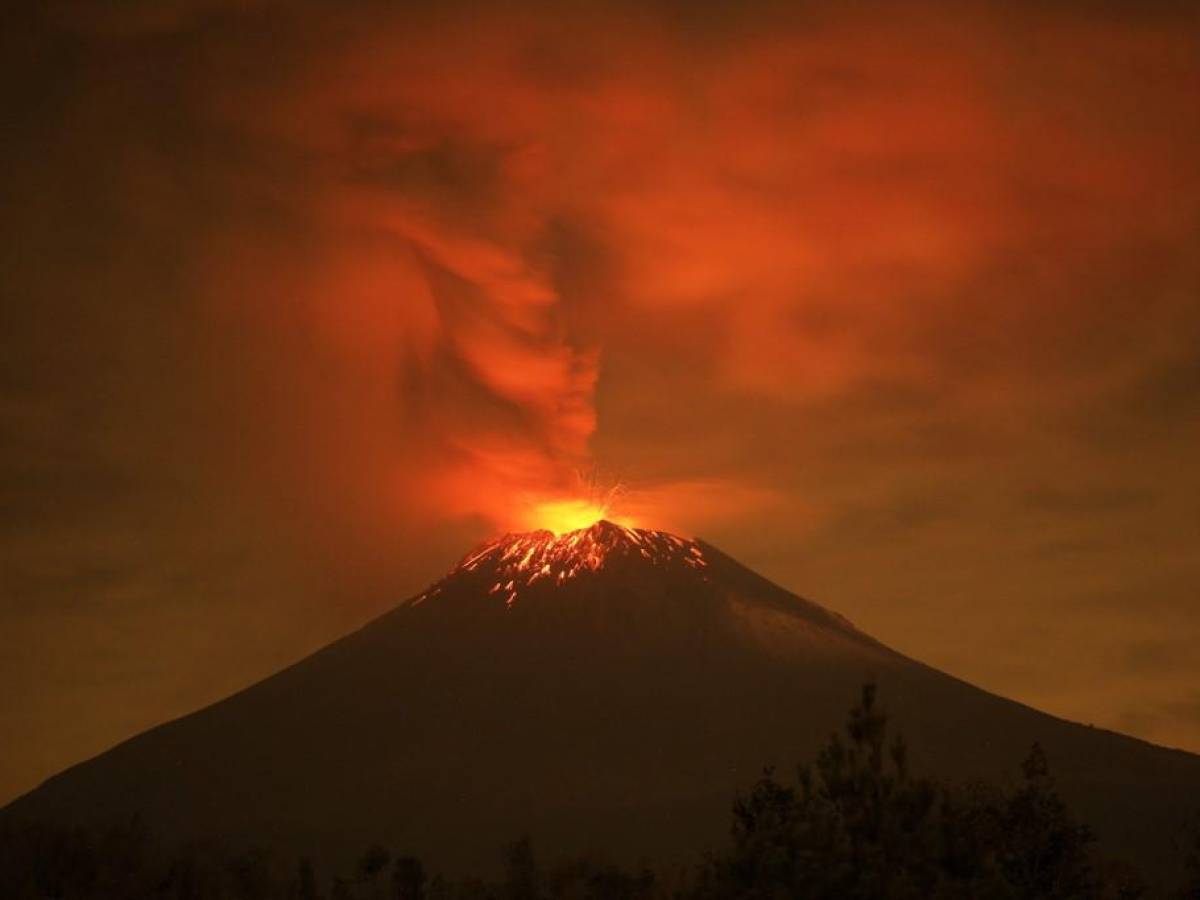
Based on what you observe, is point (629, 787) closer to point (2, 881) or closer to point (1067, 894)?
point (2, 881)

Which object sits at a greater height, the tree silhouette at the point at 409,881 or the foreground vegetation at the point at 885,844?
the tree silhouette at the point at 409,881

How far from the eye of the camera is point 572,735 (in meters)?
196

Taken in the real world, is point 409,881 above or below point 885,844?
above

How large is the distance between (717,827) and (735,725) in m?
39.6

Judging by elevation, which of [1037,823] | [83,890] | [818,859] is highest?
[83,890]

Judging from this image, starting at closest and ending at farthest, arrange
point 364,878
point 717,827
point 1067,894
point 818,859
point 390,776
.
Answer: point 818,859, point 1067,894, point 364,878, point 717,827, point 390,776

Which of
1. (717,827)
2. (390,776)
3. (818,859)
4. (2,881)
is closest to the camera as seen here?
(818,859)

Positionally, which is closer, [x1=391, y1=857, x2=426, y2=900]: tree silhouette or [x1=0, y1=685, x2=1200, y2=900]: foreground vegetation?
[x1=0, y1=685, x2=1200, y2=900]: foreground vegetation

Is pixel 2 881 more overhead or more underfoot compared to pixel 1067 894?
more overhead

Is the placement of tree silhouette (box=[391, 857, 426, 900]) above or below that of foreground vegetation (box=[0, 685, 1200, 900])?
above

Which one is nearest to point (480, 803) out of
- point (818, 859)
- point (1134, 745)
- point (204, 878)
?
point (1134, 745)

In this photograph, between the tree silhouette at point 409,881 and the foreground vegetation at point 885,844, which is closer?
the foreground vegetation at point 885,844

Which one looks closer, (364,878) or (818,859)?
(818,859)

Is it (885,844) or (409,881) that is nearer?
(885,844)
